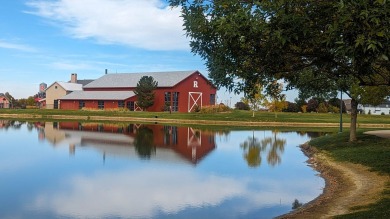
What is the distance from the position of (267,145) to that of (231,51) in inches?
847

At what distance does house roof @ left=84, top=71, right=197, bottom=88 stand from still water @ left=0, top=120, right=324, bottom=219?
48.0 meters

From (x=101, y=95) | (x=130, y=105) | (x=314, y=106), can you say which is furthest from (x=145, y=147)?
(x=314, y=106)

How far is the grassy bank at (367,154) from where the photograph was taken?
9.79 m

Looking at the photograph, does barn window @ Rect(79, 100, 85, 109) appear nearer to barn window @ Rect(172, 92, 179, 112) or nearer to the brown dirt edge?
barn window @ Rect(172, 92, 179, 112)

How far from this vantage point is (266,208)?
39.5 feet

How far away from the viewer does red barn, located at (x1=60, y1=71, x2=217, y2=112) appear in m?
72.9

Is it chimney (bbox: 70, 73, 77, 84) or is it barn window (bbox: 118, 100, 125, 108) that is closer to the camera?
barn window (bbox: 118, 100, 125, 108)

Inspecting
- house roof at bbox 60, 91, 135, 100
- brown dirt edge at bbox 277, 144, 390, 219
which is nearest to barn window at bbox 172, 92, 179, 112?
house roof at bbox 60, 91, 135, 100

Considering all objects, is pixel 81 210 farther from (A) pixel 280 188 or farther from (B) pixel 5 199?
(A) pixel 280 188

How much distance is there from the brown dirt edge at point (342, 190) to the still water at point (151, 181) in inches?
21.5

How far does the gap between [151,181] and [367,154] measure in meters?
10.1

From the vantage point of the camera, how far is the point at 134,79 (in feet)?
267

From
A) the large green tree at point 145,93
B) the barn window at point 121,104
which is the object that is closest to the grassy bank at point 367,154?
the large green tree at point 145,93

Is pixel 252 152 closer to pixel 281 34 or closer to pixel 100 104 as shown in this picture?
pixel 281 34
